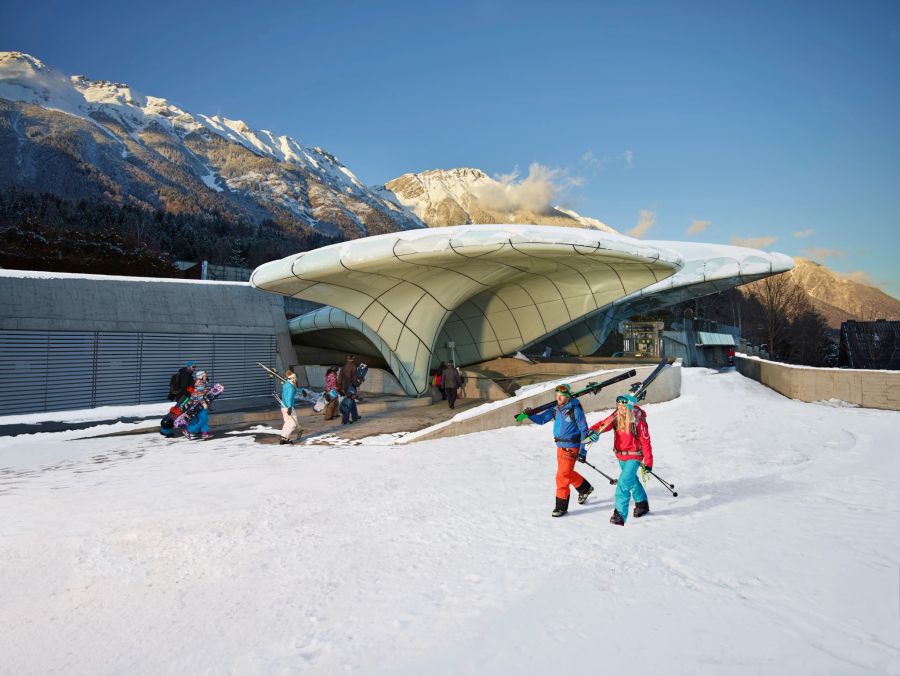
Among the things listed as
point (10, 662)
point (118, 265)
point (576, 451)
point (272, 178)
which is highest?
point (272, 178)

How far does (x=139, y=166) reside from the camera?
132000 mm

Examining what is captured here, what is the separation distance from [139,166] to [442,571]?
161m

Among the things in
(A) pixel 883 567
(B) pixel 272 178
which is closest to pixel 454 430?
(A) pixel 883 567

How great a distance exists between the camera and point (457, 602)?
3.56m

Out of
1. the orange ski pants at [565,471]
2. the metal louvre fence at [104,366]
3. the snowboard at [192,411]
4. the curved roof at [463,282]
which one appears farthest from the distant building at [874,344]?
the snowboard at [192,411]

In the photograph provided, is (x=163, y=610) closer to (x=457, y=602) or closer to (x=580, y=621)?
(x=457, y=602)

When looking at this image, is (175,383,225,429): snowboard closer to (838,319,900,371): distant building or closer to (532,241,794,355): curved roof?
(532,241,794,355): curved roof

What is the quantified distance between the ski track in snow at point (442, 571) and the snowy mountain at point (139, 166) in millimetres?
113758

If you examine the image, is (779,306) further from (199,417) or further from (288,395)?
(199,417)

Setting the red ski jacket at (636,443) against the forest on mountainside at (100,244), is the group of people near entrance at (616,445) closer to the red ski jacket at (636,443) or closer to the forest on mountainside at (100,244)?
the red ski jacket at (636,443)

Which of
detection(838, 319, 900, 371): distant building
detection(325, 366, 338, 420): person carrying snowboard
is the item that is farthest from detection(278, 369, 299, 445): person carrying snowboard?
detection(838, 319, 900, 371): distant building

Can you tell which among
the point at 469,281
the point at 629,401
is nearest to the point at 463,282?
the point at 469,281

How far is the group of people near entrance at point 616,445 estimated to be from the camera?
17.0 feet

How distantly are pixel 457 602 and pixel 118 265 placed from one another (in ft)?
126
